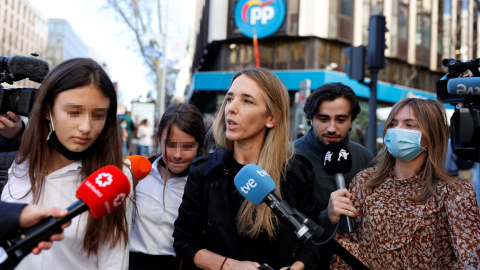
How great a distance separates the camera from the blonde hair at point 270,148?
Answer: 222 cm

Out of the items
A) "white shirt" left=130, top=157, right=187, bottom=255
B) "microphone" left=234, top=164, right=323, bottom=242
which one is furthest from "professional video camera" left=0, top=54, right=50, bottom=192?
"microphone" left=234, top=164, right=323, bottom=242

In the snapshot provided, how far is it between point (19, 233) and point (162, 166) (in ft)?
5.25

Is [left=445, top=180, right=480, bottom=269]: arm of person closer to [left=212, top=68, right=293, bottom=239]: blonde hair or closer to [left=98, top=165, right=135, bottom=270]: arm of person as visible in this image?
[left=212, top=68, right=293, bottom=239]: blonde hair

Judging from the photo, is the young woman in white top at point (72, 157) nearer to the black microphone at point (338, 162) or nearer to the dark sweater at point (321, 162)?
the black microphone at point (338, 162)

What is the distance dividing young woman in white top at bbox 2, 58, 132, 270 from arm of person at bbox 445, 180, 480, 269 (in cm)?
168

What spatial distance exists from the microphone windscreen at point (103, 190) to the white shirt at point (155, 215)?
42.3 inches

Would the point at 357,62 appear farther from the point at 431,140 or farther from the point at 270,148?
the point at 270,148

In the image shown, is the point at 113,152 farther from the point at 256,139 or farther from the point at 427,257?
the point at 427,257

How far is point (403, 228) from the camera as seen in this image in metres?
2.44

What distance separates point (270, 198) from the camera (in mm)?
1804

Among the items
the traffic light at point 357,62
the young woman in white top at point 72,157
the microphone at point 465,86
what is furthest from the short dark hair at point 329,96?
the traffic light at point 357,62

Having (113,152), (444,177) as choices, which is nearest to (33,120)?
(113,152)

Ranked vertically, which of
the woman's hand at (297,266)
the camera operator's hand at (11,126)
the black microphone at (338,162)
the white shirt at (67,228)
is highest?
the camera operator's hand at (11,126)

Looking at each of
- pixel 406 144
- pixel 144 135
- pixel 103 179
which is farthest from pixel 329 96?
pixel 144 135
